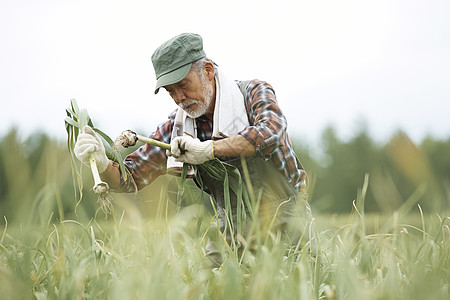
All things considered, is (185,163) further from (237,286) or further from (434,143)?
(434,143)

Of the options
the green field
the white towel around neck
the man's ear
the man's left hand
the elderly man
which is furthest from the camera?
the man's ear

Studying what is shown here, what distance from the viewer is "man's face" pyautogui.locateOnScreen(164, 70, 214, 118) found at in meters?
2.72

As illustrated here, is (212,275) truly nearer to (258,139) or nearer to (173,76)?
(258,139)

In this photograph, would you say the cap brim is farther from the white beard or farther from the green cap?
the white beard

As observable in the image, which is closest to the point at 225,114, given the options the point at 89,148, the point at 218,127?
the point at 218,127

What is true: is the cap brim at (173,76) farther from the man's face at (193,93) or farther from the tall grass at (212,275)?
the tall grass at (212,275)

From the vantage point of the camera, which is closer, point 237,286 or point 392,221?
point 237,286

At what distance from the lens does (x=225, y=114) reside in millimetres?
2719

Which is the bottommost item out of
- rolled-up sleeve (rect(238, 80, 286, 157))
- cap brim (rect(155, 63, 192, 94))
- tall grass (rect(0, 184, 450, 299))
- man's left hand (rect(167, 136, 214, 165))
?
tall grass (rect(0, 184, 450, 299))

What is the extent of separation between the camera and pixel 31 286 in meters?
1.73

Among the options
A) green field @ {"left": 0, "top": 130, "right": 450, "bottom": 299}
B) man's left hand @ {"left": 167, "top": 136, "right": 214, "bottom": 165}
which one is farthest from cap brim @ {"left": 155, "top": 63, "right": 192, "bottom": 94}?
green field @ {"left": 0, "top": 130, "right": 450, "bottom": 299}

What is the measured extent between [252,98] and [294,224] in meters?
0.71

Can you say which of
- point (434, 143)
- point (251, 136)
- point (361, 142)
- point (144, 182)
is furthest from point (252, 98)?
point (434, 143)

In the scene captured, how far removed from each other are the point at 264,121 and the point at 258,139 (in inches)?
4.6
